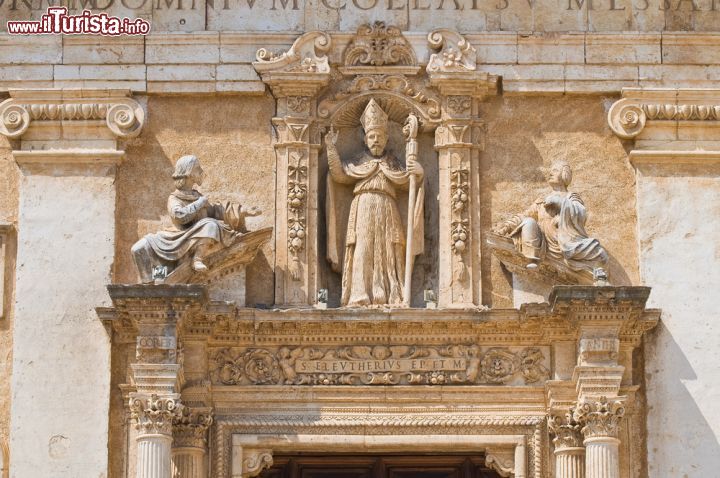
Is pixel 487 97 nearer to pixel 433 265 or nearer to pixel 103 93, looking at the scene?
pixel 433 265

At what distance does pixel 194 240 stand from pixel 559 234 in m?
2.88

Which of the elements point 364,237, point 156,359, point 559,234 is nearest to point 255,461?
point 156,359

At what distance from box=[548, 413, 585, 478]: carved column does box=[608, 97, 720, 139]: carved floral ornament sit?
250 cm

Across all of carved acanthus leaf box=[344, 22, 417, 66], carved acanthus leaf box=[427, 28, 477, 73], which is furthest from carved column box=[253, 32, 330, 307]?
carved acanthus leaf box=[427, 28, 477, 73]

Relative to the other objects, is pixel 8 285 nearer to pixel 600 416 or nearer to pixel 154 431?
pixel 154 431

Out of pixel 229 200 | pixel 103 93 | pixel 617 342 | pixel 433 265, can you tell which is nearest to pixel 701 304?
pixel 617 342

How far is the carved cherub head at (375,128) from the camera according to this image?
19.4 m

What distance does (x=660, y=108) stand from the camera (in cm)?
1947

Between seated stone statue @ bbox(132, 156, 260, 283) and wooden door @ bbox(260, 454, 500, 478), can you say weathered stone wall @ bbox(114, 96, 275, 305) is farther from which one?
wooden door @ bbox(260, 454, 500, 478)

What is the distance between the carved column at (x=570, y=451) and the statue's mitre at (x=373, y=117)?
2.84 metres

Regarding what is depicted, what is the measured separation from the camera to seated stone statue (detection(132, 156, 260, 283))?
61.6 feet

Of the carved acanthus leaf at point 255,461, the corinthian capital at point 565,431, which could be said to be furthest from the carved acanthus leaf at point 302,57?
the corinthian capital at point 565,431

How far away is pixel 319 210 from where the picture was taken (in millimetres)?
19391

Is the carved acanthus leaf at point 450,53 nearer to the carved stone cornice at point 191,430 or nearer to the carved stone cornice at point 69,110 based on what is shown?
the carved stone cornice at point 69,110
